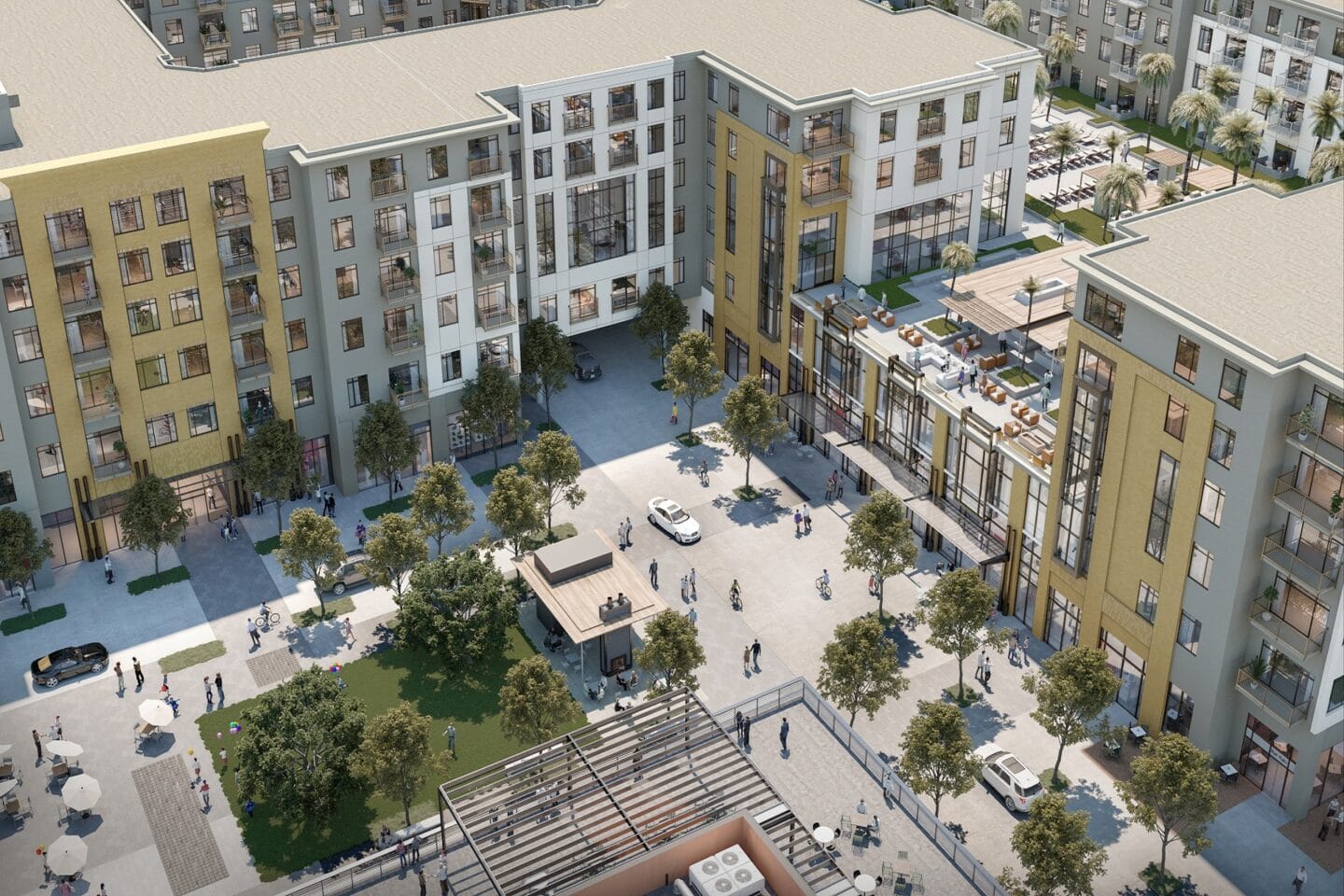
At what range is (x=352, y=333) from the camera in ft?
302

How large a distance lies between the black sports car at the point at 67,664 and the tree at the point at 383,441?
60.0 feet

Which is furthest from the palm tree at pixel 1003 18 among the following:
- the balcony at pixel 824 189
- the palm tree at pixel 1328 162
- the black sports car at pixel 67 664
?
the black sports car at pixel 67 664

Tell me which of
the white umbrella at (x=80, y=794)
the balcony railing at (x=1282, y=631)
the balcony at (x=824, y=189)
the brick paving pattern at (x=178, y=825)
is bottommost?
the brick paving pattern at (x=178, y=825)

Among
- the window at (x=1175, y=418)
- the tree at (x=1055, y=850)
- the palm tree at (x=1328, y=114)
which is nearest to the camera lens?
the tree at (x=1055, y=850)

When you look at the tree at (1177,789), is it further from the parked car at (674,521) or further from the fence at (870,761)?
the parked car at (674,521)

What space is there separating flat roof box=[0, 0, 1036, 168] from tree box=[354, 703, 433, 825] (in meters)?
32.3

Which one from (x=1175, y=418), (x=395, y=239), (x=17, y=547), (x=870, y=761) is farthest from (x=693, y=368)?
(x=870, y=761)

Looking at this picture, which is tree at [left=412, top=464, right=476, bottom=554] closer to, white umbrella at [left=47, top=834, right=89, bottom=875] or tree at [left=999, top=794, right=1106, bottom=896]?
white umbrella at [left=47, top=834, right=89, bottom=875]

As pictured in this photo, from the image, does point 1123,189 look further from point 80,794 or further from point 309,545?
point 80,794

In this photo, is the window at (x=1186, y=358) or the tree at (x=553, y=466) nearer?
the window at (x=1186, y=358)

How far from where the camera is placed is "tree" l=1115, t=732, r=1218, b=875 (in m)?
68.2

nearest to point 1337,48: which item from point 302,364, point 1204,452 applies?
point 1204,452

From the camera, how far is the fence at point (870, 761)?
187 ft

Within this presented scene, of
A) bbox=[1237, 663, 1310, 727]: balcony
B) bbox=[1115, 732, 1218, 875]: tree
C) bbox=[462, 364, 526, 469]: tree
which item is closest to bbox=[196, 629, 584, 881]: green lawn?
bbox=[462, 364, 526, 469]: tree
